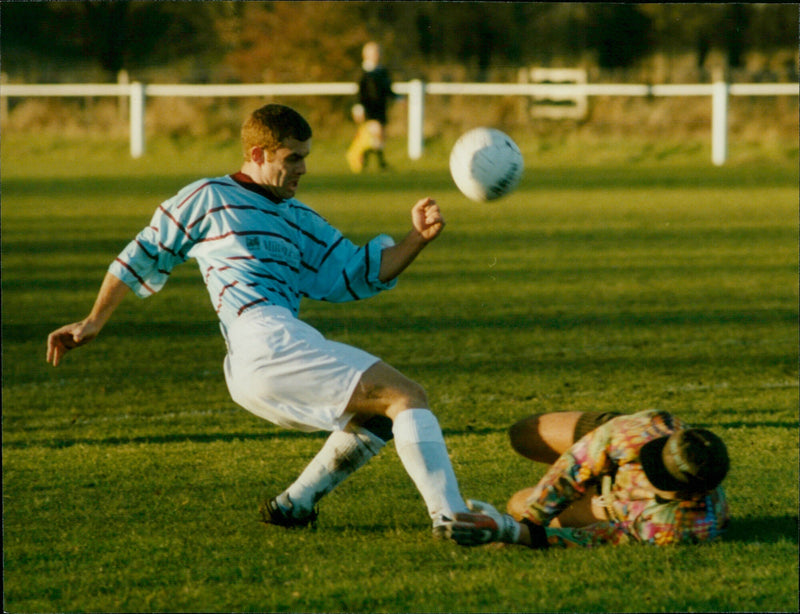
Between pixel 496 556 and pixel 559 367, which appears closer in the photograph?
pixel 496 556

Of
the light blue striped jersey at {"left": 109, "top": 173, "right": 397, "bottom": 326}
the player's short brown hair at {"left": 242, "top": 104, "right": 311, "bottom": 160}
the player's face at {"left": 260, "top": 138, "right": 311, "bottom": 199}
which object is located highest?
the player's short brown hair at {"left": 242, "top": 104, "right": 311, "bottom": 160}

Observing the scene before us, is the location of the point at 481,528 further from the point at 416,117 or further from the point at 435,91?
the point at 435,91

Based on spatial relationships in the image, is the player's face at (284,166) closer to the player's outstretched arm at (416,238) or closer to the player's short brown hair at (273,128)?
the player's short brown hair at (273,128)

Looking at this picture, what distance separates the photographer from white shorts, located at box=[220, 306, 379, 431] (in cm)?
445

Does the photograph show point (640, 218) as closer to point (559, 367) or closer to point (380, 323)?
point (380, 323)

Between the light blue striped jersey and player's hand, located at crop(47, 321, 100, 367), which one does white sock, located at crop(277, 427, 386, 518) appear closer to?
the light blue striped jersey

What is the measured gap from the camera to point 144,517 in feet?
16.8

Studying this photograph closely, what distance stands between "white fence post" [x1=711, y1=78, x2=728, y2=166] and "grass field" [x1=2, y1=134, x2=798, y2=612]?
22.4 ft

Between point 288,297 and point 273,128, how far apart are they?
59 cm

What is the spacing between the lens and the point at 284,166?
186 inches

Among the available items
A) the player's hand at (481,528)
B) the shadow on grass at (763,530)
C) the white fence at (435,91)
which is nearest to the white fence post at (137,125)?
the white fence at (435,91)

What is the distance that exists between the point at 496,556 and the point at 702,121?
76.0ft

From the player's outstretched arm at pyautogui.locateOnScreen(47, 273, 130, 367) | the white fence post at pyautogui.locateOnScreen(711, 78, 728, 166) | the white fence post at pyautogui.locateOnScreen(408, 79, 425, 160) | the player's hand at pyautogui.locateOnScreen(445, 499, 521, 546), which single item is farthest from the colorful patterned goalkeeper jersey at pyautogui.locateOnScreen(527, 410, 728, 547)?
the white fence post at pyautogui.locateOnScreen(408, 79, 425, 160)

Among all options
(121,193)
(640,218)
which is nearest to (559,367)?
(640,218)
